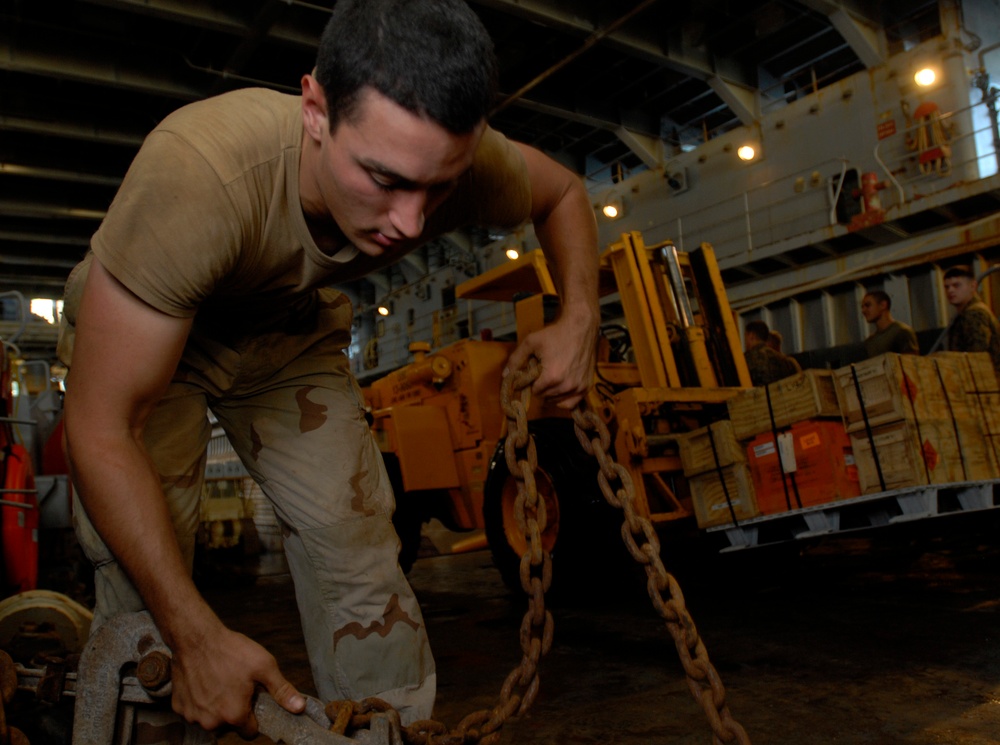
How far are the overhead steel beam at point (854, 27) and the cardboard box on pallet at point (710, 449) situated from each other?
9.42 meters

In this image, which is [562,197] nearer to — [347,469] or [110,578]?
[347,469]

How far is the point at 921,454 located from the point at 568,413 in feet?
8.67

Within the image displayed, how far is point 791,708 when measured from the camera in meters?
2.94

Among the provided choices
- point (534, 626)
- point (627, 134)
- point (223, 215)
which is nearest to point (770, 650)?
point (534, 626)

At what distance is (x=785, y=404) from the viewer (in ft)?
15.3

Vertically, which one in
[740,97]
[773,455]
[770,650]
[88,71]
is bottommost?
[770,650]

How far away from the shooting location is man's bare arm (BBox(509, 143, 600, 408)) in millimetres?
1848

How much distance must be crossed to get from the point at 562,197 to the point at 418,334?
17.2 metres

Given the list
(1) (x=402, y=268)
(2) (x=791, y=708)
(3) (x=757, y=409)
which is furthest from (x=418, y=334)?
(2) (x=791, y=708)

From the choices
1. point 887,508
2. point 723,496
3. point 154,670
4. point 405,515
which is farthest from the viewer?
point 405,515

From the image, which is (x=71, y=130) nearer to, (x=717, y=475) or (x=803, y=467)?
(x=717, y=475)

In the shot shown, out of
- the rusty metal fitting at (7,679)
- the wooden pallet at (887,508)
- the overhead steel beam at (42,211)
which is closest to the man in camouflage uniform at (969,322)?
the wooden pallet at (887,508)

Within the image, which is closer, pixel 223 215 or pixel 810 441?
pixel 223 215

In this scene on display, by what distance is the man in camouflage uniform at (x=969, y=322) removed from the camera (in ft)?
17.3
